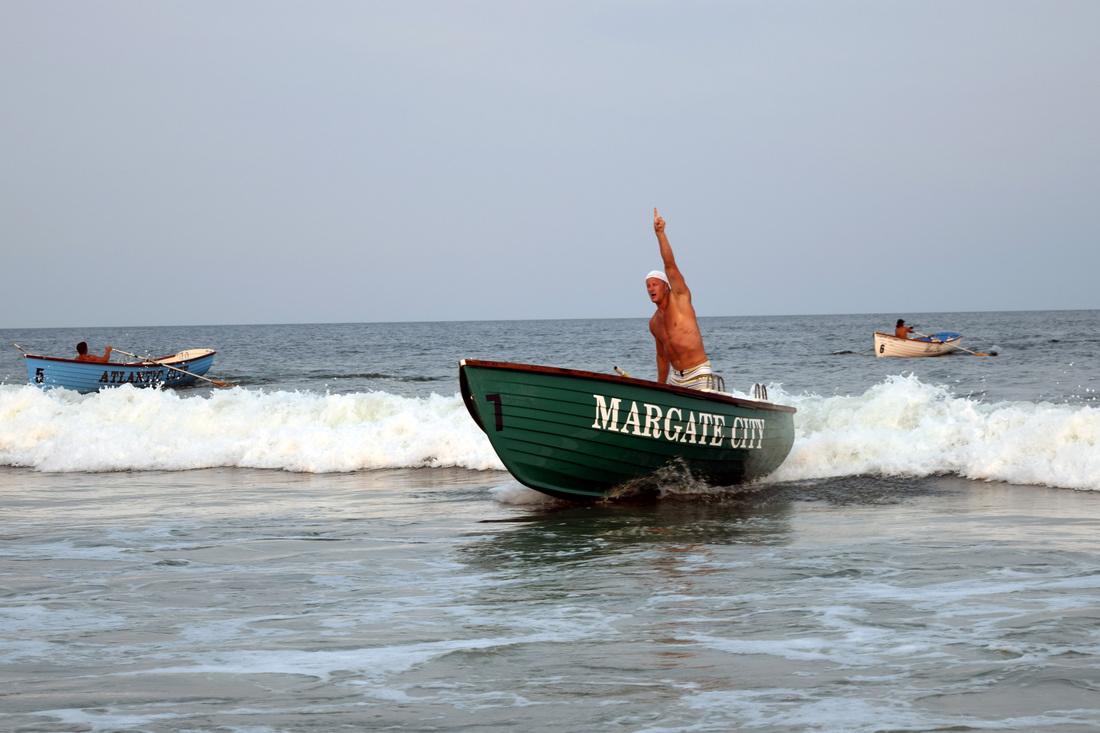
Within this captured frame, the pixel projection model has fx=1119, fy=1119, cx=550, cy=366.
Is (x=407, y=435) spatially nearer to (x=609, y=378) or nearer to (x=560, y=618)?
(x=609, y=378)

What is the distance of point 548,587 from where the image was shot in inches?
247

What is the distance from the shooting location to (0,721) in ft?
13.0

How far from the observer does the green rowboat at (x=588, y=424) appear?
8.92m

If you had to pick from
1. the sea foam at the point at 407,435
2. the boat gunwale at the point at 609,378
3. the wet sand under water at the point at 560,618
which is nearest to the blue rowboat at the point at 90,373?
the sea foam at the point at 407,435

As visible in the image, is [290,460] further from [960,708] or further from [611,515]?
[960,708]

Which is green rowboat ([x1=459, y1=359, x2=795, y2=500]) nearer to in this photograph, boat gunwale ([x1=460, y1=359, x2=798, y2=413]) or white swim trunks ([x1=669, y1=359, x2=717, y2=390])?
boat gunwale ([x1=460, y1=359, x2=798, y2=413])

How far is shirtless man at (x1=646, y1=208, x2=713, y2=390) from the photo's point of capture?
32.4 feet

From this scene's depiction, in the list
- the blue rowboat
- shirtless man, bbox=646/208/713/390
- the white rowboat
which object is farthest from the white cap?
the white rowboat

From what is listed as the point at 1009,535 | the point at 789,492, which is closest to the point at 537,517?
the point at 789,492

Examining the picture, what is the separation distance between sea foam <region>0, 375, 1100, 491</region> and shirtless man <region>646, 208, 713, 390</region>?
2.19m

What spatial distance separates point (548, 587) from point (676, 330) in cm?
417

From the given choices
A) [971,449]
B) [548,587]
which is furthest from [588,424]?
[971,449]

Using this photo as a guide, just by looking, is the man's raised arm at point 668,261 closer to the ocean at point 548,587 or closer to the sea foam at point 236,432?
the ocean at point 548,587

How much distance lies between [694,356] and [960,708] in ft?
20.3
